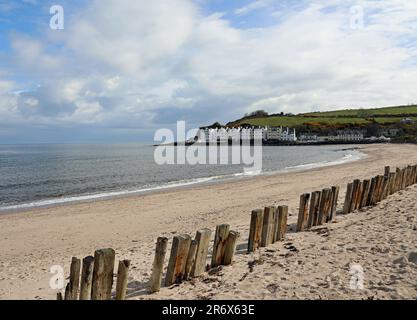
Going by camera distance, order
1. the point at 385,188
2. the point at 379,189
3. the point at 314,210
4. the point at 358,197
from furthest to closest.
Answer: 1. the point at 385,188
2. the point at 379,189
3. the point at 358,197
4. the point at 314,210

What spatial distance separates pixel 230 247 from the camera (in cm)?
760

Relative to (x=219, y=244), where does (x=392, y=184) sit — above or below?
above

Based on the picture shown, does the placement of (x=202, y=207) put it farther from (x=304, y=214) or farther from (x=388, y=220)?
(x=388, y=220)

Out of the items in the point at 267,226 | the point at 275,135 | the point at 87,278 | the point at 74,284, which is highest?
the point at 275,135

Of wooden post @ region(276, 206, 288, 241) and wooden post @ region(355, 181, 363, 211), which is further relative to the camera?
wooden post @ region(355, 181, 363, 211)

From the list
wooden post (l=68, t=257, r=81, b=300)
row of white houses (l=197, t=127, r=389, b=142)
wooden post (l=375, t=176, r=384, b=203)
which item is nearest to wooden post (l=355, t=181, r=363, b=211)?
wooden post (l=375, t=176, r=384, b=203)

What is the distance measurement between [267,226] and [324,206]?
2.84 m

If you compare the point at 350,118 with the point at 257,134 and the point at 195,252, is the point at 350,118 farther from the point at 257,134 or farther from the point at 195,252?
the point at 195,252

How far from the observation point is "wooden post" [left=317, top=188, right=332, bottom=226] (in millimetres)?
10567

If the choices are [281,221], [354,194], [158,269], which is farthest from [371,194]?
[158,269]

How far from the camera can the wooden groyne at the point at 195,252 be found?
19.6 feet

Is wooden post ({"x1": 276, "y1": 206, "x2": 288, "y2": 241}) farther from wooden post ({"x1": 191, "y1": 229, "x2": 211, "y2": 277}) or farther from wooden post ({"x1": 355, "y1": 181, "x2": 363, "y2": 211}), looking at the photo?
wooden post ({"x1": 355, "y1": 181, "x2": 363, "y2": 211})

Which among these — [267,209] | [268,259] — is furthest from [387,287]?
[267,209]
